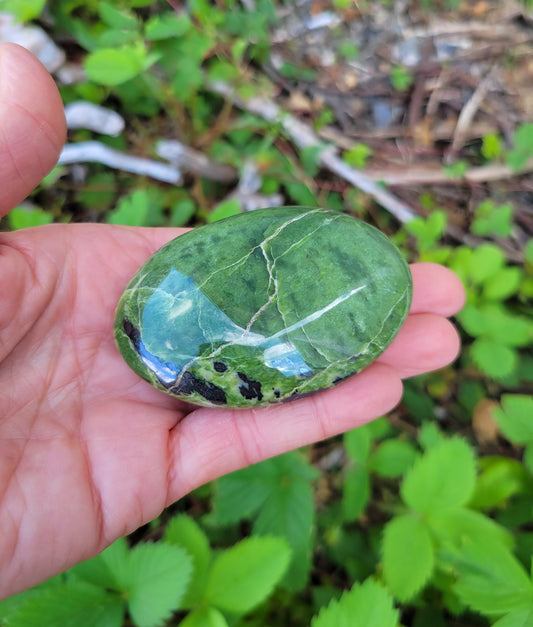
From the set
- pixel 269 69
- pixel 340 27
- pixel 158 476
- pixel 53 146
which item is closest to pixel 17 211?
pixel 53 146

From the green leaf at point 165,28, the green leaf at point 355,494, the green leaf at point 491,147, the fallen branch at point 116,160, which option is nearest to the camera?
the green leaf at point 355,494

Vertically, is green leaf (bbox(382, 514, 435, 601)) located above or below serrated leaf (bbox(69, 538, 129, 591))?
below

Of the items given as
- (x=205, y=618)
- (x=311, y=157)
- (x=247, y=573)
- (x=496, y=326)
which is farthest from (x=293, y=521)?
(x=311, y=157)

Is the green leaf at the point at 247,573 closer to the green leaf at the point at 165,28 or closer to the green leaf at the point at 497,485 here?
the green leaf at the point at 497,485

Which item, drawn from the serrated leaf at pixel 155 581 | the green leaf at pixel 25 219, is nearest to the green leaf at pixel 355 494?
the serrated leaf at pixel 155 581

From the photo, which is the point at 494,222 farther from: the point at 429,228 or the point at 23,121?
the point at 23,121

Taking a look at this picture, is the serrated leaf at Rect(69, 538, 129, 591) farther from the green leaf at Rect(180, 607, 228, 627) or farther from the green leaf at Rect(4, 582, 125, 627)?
the green leaf at Rect(180, 607, 228, 627)

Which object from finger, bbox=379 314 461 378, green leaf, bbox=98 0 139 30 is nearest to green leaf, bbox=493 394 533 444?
finger, bbox=379 314 461 378
